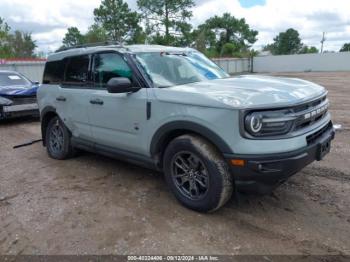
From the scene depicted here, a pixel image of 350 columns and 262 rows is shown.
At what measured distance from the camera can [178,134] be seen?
141 inches

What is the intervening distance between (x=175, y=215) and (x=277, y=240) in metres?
1.08

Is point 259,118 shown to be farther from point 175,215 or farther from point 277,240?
point 175,215

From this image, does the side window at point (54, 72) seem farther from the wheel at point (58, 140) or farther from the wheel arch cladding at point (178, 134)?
the wheel arch cladding at point (178, 134)

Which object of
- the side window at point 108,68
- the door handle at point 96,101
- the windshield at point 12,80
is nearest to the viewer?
the side window at point 108,68

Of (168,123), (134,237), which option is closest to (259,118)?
(168,123)

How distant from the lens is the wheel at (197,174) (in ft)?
10.4

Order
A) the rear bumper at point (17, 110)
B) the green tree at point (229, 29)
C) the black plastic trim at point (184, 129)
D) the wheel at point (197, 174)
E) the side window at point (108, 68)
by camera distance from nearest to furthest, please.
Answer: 1. the black plastic trim at point (184, 129)
2. the wheel at point (197, 174)
3. the side window at point (108, 68)
4. the rear bumper at point (17, 110)
5. the green tree at point (229, 29)

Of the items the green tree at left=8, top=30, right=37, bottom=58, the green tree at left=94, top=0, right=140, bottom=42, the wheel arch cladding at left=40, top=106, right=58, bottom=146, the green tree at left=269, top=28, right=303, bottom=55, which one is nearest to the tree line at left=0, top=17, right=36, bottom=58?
the green tree at left=8, top=30, right=37, bottom=58

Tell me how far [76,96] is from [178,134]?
2.01 metres

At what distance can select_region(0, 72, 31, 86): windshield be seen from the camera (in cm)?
991

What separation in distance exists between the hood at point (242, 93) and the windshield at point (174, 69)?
0.81ft

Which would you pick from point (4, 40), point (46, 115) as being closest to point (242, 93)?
point (46, 115)

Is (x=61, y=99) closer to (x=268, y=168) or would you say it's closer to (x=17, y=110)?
(x=268, y=168)

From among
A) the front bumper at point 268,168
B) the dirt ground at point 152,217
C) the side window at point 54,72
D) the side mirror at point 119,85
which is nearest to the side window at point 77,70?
the side window at point 54,72
